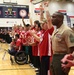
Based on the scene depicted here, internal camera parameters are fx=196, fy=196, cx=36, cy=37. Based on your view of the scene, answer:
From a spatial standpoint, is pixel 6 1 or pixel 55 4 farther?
pixel 55 4

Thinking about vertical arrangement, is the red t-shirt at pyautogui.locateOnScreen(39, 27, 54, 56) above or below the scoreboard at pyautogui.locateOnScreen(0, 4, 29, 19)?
below

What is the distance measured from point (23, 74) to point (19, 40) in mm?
1396

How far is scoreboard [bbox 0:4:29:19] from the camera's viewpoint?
14.1m

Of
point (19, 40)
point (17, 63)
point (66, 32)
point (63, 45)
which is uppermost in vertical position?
point (66, 32)

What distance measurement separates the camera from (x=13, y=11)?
14203 millimetres

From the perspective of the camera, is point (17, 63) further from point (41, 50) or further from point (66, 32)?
point (66, 32)

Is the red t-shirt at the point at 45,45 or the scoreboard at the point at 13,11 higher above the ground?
the scoreboard at the point at 13,11

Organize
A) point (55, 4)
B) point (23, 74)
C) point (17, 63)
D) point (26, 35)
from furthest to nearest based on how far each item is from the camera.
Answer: point (55, 4) → point (17, 63) → point (26, 35) → point (23, 74)

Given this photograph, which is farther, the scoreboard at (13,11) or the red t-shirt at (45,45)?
the scoreboard at (13,11)

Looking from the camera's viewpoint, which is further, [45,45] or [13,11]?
[13,11]

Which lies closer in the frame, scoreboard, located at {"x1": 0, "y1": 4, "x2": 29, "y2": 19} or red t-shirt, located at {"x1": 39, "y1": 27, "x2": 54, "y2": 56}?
red t-shirt, located at {"x1": 39, "y1": 27, "x2": 54, "y2": 56}

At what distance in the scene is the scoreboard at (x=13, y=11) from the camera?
14083 mm

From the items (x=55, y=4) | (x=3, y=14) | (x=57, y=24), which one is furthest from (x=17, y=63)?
(x=55, y=4)

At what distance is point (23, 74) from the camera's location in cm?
505
